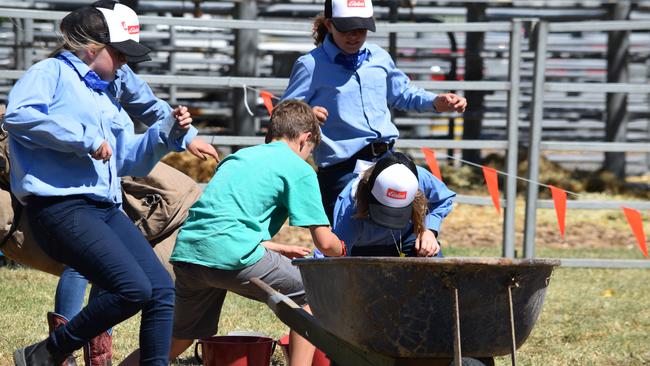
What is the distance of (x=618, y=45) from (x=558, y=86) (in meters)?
4.99

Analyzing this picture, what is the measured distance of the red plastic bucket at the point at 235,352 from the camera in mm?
4879

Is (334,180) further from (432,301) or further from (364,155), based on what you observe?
(432,301)

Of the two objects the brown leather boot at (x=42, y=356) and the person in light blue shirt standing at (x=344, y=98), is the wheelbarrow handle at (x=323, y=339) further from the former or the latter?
the person in light blue shirt standing at (x=344, y=98)

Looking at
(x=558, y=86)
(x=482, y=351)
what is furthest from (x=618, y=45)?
(x=482, y=351)

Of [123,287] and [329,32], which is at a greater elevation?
[329,32]

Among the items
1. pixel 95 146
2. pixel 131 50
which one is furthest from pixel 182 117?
pixel 95 146

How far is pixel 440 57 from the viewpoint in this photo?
1348cm

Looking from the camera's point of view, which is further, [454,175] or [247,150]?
[454,175]

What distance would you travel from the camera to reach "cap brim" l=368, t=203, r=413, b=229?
15.6 ft

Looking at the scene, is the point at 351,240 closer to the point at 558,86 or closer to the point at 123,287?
the point at 123,287

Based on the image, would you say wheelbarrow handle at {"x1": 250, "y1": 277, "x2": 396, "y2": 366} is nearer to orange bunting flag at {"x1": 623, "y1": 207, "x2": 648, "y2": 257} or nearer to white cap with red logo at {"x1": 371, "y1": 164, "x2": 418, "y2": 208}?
white cap with red logo at {"x1": 371, "y1": 164, "x2": 418, "y2": 208}

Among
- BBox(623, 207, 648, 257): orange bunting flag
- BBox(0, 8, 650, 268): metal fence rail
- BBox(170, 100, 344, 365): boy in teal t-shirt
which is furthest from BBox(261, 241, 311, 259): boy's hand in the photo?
BBox(0, 8, 650, 268): metal fence rail

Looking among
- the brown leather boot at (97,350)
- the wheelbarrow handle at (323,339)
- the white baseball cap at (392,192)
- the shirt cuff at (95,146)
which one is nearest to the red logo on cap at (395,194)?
the white baseball cap at (392,192)

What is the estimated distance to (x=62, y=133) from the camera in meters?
4.21
